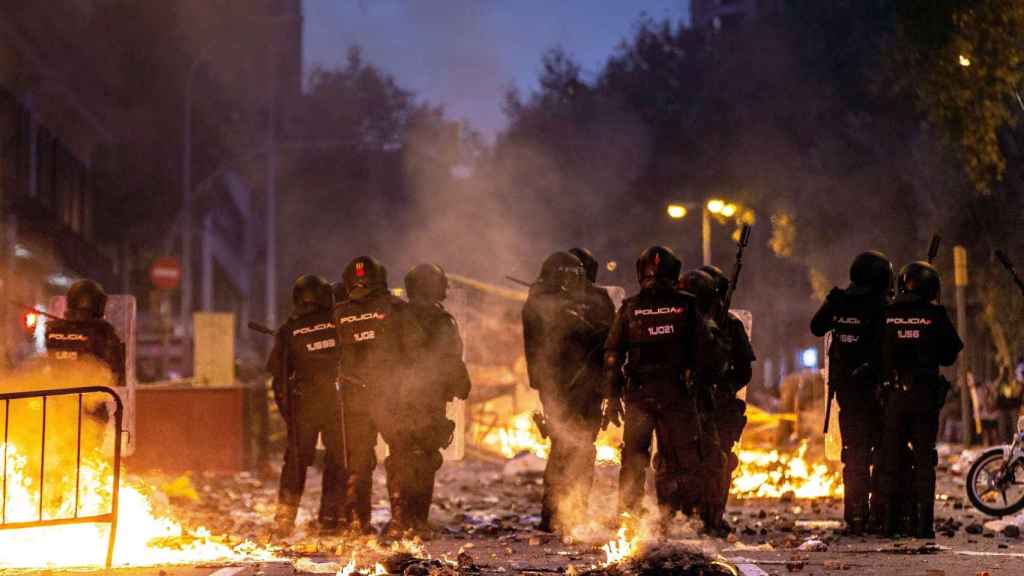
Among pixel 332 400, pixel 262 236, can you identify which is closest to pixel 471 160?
pixel 262 236

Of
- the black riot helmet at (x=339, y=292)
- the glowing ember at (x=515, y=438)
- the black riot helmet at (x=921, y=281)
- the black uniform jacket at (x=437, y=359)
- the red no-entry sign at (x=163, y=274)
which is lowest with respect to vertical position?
the glowing ember at (x=515, y=438)

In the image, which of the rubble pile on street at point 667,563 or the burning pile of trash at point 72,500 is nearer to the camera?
the rubble pile on street at point 667,563

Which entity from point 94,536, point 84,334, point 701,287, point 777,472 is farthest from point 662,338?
point 777,472

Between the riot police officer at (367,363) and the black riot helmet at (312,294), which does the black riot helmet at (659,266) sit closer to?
the riot police officer at (367,363)

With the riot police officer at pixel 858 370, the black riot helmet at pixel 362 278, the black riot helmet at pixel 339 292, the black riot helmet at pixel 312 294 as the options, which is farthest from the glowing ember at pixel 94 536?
the riot police officer at pixel 858 370

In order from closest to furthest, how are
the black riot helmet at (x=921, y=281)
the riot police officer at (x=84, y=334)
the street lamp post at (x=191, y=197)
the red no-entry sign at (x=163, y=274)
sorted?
the black riot helmet at (x=921, y=281) → the riot police officer at (x=84, y=334) → the street lamp post at (x=191, y=197) → the red no-entry sign at (x=163, y=274)

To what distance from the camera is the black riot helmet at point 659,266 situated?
32.2 ft

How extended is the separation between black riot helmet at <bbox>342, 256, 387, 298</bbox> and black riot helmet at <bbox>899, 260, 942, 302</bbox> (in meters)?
3.97

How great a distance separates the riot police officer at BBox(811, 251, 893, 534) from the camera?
1062 centimetres

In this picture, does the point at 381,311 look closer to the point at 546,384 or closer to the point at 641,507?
the point at 546,384

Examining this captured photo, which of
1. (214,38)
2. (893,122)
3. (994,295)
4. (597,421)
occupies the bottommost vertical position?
(597,421)

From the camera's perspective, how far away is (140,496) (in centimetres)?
1046

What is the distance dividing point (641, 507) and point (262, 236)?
59410 mm

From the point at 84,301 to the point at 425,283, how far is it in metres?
2.90
